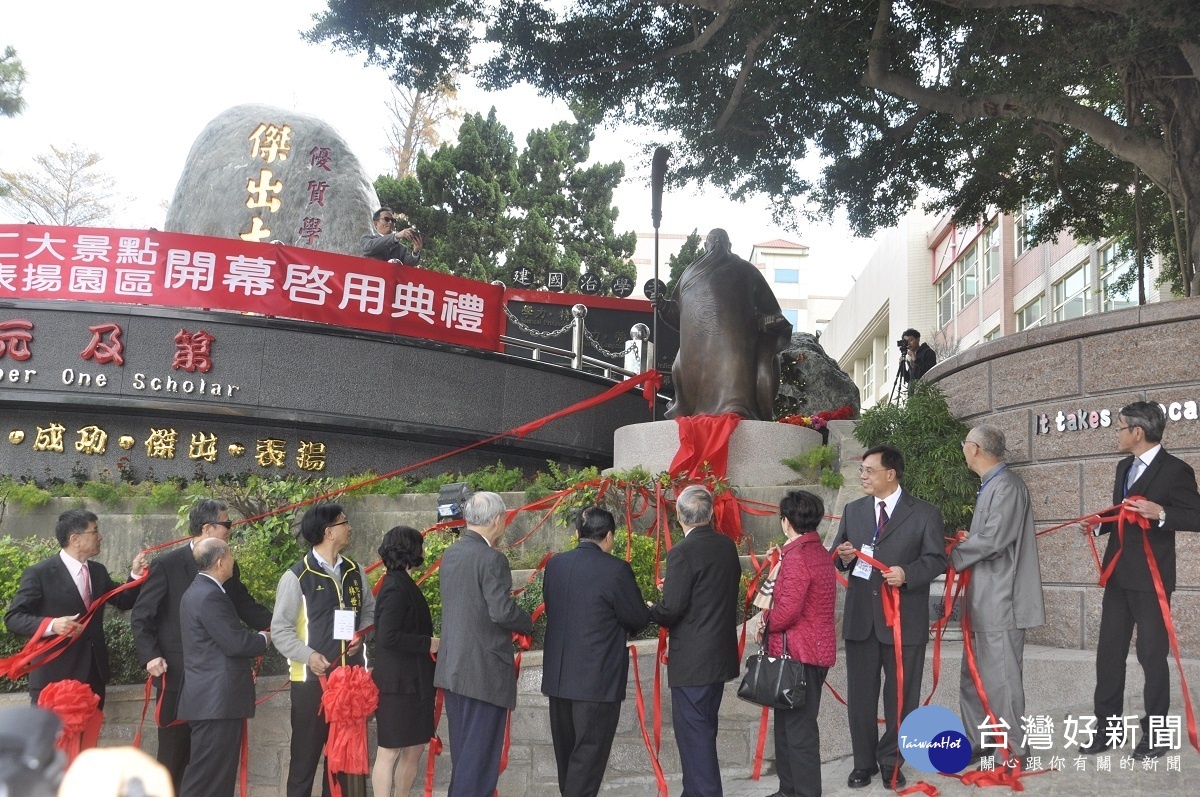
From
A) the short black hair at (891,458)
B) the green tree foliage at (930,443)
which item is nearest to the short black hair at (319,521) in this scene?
the short black hair at (891,458)

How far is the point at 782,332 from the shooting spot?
1081cm

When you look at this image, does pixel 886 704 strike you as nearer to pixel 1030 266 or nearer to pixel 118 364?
pixel 118 364

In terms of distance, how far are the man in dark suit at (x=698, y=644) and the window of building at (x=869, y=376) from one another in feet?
139

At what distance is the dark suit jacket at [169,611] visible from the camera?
18.1 feet

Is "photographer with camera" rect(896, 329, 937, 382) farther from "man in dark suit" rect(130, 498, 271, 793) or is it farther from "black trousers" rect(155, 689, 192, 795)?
"black trousers" rect(155, 689, 192, 795)

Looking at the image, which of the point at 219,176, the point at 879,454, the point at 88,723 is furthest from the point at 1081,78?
the point at 219,176

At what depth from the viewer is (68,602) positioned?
5.69 m

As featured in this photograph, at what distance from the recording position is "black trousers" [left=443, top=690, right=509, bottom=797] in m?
5.02

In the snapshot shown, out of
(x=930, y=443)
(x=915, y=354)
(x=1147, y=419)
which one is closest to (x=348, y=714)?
(x=1147, y=419)

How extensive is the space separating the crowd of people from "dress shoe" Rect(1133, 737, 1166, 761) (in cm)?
1

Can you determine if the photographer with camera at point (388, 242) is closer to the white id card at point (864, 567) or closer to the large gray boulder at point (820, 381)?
the large gray boulder at point (820, 381)

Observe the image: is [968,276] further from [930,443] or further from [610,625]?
[610,625]

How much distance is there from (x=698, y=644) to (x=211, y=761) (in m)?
2.32

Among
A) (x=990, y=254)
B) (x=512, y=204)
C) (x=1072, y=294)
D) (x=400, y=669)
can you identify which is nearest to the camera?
(x=400, y=669)
